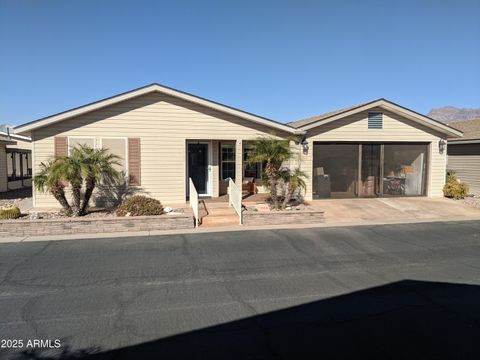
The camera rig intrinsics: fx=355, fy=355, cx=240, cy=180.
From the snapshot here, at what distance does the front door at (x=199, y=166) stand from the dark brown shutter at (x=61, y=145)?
14.2 ft

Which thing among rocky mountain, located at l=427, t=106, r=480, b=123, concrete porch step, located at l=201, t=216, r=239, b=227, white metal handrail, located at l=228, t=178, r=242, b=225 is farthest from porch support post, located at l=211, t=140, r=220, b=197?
rocky mountain, located at l=427, t=106, r=480, b=123

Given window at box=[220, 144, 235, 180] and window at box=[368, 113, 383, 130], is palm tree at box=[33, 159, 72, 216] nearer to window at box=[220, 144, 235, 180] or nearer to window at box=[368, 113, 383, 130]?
window at box=[220, 144, 235, 180]

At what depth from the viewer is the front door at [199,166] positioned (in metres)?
13.9

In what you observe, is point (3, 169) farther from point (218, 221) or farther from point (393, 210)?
point (393, 210)

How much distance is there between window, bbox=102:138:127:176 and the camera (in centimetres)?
1224

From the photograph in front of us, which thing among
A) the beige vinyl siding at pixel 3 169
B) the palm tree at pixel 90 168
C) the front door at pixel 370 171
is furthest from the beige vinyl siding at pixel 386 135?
the beige vinyl siding at pixel 3 169

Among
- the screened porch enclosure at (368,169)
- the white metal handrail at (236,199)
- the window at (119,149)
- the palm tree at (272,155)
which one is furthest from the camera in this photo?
the screened porch enclosure at (368,169)

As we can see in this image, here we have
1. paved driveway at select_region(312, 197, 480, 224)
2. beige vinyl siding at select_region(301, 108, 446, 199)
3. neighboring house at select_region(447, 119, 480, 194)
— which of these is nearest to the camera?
paved driveway at select_region(312, 197, 480, 224)

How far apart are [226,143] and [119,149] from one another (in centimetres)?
425

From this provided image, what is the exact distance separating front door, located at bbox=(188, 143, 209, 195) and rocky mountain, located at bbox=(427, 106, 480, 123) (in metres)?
178

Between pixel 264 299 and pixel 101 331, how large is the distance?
7.11 feet

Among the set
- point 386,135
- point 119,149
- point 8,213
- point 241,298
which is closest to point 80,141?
point 119,149

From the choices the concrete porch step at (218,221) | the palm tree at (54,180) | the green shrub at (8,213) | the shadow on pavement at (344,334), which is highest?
the palm tree at (54,180)

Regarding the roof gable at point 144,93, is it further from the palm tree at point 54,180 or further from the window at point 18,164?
the window at point 18,164
